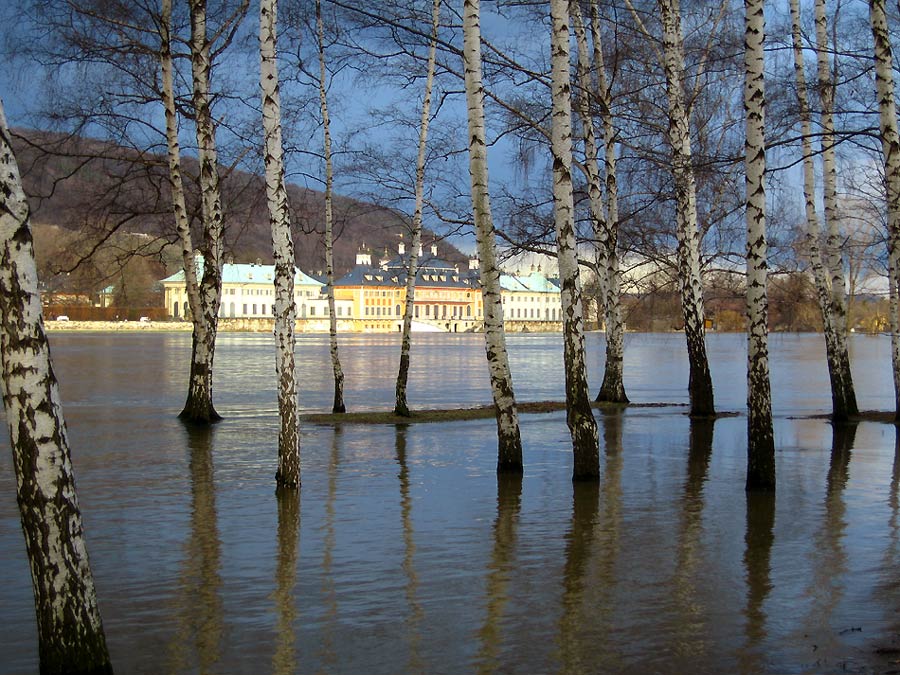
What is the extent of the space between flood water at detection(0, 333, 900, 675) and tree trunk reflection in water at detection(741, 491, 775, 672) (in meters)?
0.03

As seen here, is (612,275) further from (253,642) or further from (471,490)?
(253,642)

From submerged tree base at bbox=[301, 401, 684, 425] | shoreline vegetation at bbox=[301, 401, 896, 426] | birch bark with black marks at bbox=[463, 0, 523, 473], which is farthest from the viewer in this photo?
submerged tree base at bbox=[301, 401, 684, 425]

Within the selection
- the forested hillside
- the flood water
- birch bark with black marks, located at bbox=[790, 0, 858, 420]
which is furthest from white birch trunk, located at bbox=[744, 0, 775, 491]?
the forested hillside

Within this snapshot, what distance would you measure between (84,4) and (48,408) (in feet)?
45.6

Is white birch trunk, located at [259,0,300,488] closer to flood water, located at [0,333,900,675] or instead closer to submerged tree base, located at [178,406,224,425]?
flood water, located at [0,333,900,675]

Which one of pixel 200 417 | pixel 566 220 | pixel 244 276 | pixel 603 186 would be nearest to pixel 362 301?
pixel 244 276

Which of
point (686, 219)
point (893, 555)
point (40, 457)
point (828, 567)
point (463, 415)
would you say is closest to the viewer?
point (40, 457)

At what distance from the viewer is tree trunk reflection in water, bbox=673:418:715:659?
18.3 ft

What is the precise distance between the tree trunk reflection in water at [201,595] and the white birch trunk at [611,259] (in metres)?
9.68

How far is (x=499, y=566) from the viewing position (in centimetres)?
730

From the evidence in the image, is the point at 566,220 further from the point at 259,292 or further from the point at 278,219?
the point at 259,292

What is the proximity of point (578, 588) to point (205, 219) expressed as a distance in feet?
39.4

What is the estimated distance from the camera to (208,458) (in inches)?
542

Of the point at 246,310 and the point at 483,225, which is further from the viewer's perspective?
the point at 246,310
